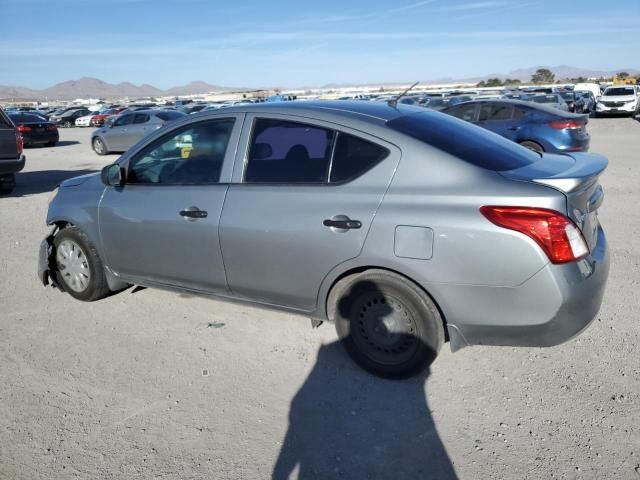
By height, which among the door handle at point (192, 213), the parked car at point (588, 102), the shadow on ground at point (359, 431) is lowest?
the parked car at point (588, 102)

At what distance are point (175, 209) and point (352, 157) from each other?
4.73ft

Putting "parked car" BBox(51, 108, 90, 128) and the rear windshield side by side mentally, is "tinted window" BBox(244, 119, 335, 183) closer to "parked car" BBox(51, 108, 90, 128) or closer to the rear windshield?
the rear windshield

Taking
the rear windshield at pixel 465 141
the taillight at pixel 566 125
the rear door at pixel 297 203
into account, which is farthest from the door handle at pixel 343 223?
the taillight at pixel 566 125

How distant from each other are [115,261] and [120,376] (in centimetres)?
116

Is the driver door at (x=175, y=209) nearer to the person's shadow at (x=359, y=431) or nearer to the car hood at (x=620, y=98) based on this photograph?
the person's shadow at (x=359, y=431)

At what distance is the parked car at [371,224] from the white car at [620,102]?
28.3 meters

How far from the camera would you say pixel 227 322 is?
4500mm

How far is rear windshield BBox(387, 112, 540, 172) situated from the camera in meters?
3.34

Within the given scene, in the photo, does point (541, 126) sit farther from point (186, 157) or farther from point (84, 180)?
point (84, 180)

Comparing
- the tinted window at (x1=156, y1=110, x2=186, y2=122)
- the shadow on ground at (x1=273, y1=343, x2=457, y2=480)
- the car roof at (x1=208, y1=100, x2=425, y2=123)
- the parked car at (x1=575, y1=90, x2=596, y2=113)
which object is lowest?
the parked car at (x1=575, y1=90, x2=596, y2=113)

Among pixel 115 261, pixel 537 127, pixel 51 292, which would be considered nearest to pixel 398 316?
pixel 115 261

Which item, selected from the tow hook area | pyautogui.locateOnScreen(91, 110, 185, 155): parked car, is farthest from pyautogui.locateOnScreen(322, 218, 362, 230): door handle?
pyautogui.locateOnScreen(91, 110, 185, 155): parked car

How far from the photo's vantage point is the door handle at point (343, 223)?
10.8 feet

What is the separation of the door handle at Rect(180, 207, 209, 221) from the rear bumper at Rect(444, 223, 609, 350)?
5.95 ft
